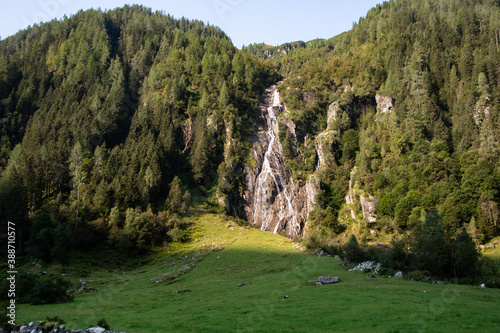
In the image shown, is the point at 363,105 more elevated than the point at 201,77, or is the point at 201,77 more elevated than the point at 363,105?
the point at 201,77

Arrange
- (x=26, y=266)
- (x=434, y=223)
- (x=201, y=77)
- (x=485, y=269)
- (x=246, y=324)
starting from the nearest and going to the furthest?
(x=246, y=324), (x=485, y=269), (x=434, y=223), (x=26, y=266), (x=201, y=77)

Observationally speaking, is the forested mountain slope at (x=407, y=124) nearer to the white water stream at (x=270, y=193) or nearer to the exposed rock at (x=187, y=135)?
the white water stream at (x=270, y=193)

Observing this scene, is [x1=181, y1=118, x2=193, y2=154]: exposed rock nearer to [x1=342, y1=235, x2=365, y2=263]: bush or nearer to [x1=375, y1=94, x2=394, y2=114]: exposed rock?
[x1=375, y1=94, x2=394, y2=114]: exposed rock

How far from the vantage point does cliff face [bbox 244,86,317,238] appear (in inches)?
4181

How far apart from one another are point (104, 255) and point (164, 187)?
123 feet

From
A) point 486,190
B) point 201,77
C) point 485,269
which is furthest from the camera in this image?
point 201,77

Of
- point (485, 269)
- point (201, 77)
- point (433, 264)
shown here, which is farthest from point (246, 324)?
point (201, 77)

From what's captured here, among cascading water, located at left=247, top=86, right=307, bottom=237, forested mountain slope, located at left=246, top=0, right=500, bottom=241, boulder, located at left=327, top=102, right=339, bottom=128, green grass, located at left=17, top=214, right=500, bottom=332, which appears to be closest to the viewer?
green grass, located at left=17, top=214, right=500, bottom=332

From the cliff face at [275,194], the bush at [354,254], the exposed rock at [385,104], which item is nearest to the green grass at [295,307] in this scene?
the bush at [354,254]

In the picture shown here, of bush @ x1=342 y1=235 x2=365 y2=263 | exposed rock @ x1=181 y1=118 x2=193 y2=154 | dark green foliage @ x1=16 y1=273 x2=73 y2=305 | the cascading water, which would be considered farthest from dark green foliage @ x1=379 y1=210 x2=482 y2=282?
exposed rock @ x1=181 y1=118 x2=193 y2=154

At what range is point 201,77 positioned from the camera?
155 meters

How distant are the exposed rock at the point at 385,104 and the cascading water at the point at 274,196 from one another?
1904 inches

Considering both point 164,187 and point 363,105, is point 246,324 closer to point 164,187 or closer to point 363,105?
point 164,187

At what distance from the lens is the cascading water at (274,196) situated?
106 m
